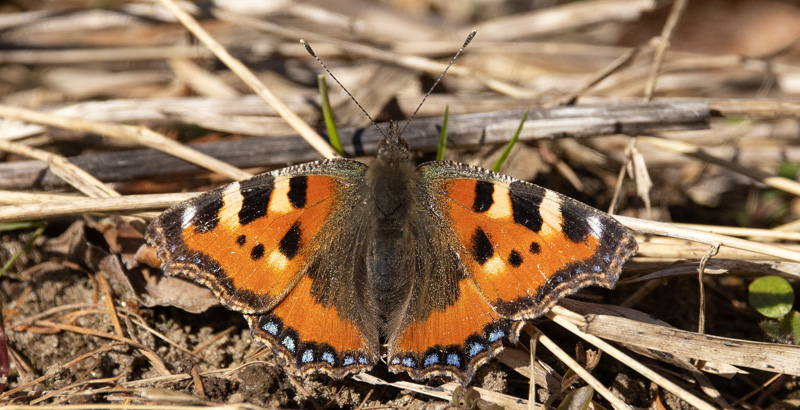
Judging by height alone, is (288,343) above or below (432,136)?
below

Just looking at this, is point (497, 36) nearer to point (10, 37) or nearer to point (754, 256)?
point (754, 256)

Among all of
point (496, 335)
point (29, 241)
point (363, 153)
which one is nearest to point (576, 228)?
point (496, 335)

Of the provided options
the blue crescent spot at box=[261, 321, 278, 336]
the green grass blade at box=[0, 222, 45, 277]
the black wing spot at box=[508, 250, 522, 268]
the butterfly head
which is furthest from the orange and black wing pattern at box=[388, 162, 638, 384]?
the green grass blade at box=[0, 222, 45, 277]

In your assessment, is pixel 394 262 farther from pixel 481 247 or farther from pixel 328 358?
pixel 328 358

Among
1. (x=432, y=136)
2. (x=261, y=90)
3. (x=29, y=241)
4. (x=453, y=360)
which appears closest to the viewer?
(x=453, y=360)

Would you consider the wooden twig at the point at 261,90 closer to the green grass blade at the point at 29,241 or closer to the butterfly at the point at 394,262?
the butterfly at the point at 394,262

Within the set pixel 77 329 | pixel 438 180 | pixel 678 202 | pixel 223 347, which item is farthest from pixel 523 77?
pixel 77 329
